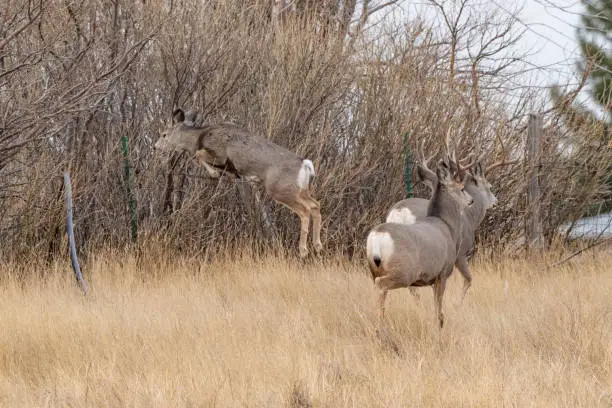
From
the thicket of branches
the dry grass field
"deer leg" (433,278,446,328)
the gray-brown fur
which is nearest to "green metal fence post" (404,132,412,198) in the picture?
the thicket of branches

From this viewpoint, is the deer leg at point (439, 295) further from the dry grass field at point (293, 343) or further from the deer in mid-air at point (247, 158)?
the deer in mid-air at point (247, 158)

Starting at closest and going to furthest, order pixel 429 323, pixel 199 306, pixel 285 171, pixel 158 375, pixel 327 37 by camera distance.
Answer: pixel 158 375 → pixel 429 323 → pixel 199 306 → pixel 285 171 → pixel 327 37

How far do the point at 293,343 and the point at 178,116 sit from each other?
3.32 meters

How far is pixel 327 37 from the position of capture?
13.3 meters

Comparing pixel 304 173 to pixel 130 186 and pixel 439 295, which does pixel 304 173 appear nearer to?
pixel 439 295

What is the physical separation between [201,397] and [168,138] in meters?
4.32

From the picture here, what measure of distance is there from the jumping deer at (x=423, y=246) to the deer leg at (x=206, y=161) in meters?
2.25

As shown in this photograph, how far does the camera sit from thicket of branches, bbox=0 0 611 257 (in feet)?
38.0

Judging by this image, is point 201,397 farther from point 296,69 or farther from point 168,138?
point 296,69

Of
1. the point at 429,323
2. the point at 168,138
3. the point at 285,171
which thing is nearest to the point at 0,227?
the point at 168,138

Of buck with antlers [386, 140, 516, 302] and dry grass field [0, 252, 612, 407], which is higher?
buck with antlers [386, 140, 516, 302]

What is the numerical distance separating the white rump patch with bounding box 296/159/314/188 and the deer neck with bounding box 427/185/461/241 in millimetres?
1759

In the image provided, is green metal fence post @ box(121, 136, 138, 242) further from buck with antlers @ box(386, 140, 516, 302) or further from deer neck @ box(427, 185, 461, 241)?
deer neck @ box(427, 185, 461, 241)

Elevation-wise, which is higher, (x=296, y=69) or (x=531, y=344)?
(x=296, y=69)
